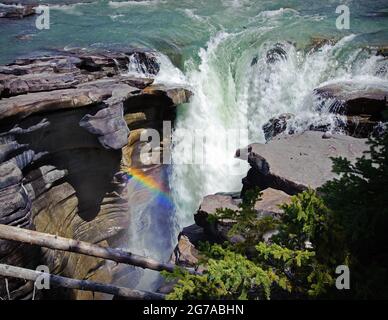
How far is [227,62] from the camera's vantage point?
49.5 feet

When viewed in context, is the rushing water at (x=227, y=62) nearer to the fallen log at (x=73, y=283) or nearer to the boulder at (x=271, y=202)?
the boulder at (x=271, y=202)

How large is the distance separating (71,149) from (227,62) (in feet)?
25.4

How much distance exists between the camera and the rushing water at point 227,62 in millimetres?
13102

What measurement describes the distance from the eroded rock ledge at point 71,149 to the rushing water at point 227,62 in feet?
5.69

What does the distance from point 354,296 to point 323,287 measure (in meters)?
0.30

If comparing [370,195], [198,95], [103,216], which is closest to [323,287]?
[370,195]

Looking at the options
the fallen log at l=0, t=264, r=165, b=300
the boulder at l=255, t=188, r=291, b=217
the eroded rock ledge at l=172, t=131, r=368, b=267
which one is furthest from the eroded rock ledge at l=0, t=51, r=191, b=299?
the boulder at l=255, t=188, r=291, b=217

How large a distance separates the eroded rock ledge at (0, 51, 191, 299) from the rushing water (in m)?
1.74
